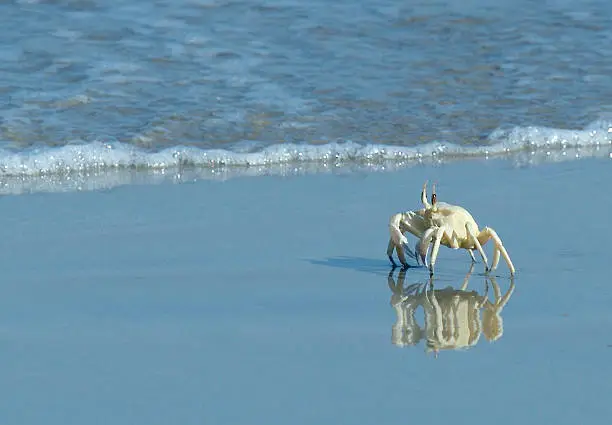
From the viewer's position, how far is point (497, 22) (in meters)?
12.6

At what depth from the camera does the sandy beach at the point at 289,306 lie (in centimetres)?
480

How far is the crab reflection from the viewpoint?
5.48m

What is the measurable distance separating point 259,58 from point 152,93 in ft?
4.01

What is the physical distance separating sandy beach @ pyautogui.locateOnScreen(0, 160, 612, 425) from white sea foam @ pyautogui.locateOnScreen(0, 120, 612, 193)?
0.35 m

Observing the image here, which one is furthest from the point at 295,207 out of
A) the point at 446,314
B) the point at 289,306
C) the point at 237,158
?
the point at 446,314

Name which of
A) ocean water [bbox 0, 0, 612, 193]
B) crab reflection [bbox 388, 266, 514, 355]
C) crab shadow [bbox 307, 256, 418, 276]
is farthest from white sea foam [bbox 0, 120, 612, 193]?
crab reflection [bbox 388, 266, 514, 355]

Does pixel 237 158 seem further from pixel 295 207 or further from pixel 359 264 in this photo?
pixel 359 264

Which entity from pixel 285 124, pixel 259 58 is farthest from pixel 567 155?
pixel 259 58

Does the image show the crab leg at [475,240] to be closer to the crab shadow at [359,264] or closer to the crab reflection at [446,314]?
the crab reflection at [446,314]

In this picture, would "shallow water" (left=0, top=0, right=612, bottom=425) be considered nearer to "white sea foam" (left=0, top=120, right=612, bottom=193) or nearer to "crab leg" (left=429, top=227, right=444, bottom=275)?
"white sea foam" (left=0, top=120, right=612, bottom=193)

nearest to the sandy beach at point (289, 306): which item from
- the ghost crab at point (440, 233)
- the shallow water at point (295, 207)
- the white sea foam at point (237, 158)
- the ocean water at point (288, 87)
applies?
the shallow water at point (295, 207)

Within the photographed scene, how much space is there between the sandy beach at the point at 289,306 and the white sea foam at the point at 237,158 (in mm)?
347

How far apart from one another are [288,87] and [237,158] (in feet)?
5.48

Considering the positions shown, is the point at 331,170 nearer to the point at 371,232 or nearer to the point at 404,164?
the point at 404,164
